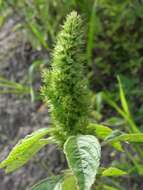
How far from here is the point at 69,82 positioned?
118 cm

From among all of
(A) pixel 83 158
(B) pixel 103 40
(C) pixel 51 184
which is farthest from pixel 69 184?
→ (B) pixel 103 40

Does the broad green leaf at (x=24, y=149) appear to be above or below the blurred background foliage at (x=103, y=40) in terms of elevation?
below

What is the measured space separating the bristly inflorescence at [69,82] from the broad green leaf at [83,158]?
0.28 feet

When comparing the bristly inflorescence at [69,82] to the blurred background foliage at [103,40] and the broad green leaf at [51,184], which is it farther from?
the blurred background foliage at [103,40]

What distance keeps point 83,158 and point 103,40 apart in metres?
2.40

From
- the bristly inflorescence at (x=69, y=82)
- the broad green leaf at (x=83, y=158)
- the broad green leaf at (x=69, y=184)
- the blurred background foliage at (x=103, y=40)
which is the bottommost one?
the broad green leaf at (x=69, y=184)

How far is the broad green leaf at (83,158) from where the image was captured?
98 centimetres

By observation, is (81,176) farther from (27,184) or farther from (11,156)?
(27,184)

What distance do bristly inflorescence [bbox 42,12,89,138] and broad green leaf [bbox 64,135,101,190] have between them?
0.28 ft

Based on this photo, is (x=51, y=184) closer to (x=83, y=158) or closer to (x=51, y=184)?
(x=51, y=184)

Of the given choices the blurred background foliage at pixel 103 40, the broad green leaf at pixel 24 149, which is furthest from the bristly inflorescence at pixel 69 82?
the blurred background foliage at pixel 103 40

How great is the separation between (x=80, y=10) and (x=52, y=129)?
1845mm

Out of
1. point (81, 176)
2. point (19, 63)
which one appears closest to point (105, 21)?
point (19, 63)

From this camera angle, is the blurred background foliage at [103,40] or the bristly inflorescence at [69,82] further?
the blurred background foliage at [103,40]
